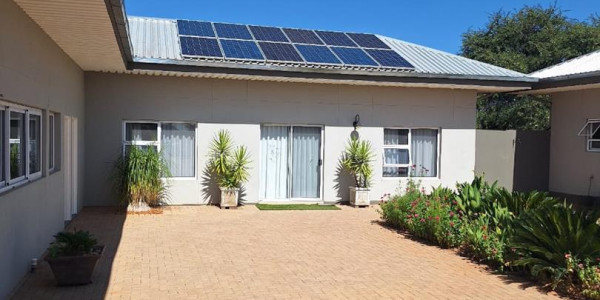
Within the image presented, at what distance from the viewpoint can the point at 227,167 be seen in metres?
13.2

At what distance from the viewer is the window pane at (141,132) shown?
13.3m

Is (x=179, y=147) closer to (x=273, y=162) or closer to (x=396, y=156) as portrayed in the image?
(x=273, y=162)

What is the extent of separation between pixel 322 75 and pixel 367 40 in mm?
4301

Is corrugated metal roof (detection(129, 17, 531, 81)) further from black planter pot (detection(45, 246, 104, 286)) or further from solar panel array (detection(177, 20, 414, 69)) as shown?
black planter pot (detection(45, 246, 104, 286))

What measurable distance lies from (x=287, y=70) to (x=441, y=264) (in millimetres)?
6534

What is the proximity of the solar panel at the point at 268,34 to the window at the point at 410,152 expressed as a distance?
4.00 m

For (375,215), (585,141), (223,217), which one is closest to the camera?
(223,217)

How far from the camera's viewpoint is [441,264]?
8078 millimetres

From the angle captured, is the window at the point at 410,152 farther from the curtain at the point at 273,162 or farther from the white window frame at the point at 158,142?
the white window frame at the point at 158,142

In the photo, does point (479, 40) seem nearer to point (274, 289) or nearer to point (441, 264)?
point (441, 264)

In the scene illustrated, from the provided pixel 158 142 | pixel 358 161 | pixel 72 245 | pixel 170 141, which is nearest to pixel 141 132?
pixel 158 142

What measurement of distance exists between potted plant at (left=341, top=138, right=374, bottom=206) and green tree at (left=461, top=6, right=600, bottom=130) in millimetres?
14301

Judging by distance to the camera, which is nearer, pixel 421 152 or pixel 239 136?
pixel 239 136

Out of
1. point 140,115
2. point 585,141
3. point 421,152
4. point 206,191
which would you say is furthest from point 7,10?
point 585,141
